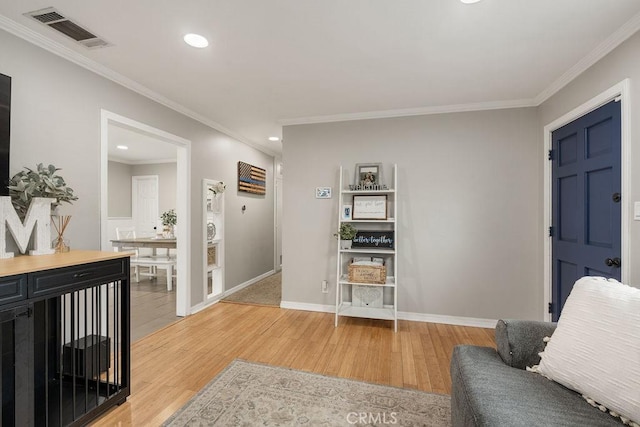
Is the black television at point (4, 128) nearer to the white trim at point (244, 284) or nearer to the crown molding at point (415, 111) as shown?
the crown molding at point (415, 111)

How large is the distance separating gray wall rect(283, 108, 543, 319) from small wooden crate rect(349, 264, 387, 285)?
15.8 inches

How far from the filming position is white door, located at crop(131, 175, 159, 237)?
6582mm

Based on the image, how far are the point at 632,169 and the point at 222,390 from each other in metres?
3.05

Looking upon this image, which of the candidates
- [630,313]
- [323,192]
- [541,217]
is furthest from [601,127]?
[323,192]

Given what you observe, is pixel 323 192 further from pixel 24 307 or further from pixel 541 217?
pixel 24 307

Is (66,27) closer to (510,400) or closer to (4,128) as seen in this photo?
(4,128)

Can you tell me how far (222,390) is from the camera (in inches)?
80.7

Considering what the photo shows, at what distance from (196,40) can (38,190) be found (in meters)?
1.41

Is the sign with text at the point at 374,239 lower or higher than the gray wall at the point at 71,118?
lower

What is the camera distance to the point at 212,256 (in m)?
4.18

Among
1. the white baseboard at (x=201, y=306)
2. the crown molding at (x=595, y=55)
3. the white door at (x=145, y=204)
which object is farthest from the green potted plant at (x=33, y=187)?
the white door at (x=145, y=204)

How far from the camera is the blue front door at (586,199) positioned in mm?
2086

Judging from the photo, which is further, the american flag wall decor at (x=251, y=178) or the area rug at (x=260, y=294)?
the american flag wall decor at (x=251, y=178)

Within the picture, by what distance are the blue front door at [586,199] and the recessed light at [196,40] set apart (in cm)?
289
